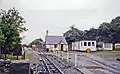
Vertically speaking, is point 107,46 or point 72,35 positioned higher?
point 72,35

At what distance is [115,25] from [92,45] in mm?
→ 6676

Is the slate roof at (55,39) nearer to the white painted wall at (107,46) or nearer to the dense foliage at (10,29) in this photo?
the white painted wall at (107,46)

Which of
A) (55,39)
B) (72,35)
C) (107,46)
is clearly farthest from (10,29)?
(72,35)

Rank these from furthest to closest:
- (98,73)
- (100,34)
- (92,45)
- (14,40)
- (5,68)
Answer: (100,34) → (92,45) → (14,40) → (98,73) → (5,68)

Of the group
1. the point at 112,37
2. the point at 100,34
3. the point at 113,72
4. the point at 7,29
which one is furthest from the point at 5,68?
the point at 100,34

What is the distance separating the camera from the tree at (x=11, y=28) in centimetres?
1457

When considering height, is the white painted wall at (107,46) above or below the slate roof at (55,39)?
below

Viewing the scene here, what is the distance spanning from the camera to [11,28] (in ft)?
50.0

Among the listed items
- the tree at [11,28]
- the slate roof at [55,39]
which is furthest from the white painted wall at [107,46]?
the tree at [11,28]

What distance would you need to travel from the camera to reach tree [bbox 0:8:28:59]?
1457 cm

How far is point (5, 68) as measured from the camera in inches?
347

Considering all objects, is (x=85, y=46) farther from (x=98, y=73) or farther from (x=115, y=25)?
(x=98, y=73)

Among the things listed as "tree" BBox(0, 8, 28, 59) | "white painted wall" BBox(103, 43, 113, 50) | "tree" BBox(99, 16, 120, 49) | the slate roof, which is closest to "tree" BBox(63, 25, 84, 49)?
the slate roof

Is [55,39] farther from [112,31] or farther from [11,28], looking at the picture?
[11,28]
